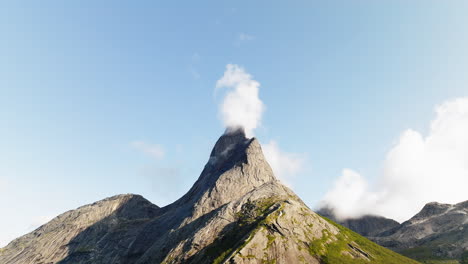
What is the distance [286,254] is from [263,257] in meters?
15.7

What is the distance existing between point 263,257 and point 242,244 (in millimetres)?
15939

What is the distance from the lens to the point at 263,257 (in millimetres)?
190500

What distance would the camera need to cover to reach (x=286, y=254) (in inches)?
7623

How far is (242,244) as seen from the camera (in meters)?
197

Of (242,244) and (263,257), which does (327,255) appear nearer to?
(263,257)

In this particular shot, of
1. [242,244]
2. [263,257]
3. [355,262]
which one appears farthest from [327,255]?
[242,244]

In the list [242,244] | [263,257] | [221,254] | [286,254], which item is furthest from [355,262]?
[221,254]

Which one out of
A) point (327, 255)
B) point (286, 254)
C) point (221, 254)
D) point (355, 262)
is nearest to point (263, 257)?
point (286, 254)

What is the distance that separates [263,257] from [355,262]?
63.6 m

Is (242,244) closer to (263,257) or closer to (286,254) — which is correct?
(263,257)

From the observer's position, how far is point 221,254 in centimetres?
19988

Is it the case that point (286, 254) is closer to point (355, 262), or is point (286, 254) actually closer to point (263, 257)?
point (263, 257)

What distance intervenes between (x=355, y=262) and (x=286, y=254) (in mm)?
48214

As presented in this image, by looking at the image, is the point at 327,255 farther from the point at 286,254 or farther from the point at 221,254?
the point at 221,254
